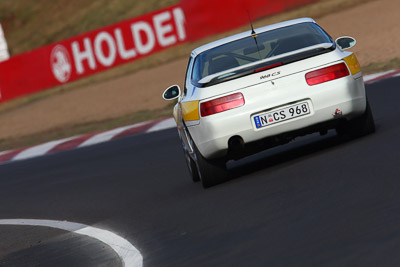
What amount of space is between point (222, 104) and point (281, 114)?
1.59 ft

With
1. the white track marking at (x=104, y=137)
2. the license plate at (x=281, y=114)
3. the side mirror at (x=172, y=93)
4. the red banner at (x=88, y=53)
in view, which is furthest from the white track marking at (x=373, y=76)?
the red banner at (x=88, y=53)

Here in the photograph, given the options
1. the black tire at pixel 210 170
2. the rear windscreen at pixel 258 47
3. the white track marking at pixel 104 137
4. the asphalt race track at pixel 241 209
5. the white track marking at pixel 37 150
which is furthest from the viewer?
the white track marking at pixel 37 150

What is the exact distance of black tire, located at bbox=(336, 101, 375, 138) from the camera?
8.77 metres

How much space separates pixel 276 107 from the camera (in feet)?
26.9

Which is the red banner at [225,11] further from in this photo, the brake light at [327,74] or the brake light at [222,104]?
the brake light at [222,104]

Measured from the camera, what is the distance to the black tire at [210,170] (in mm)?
8570

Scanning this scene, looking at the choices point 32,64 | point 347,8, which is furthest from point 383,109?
point 32,64

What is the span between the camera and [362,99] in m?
8.47

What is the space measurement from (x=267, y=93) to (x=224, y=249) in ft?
7.90

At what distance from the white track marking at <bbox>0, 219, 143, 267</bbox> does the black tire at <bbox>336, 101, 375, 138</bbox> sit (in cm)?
243

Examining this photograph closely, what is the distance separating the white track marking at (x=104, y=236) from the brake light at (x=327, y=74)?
2053 millimetres

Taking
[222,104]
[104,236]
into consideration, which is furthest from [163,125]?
[104,236]

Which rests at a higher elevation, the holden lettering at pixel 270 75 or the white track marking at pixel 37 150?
the white track marking at pixel 37 150

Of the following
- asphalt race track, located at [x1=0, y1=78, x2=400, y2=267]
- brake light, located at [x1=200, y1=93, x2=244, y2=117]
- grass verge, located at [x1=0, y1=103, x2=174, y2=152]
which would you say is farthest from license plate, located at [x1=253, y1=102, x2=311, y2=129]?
grass verge, located at [x1=0, y1=103, x2=174, y2=152]
